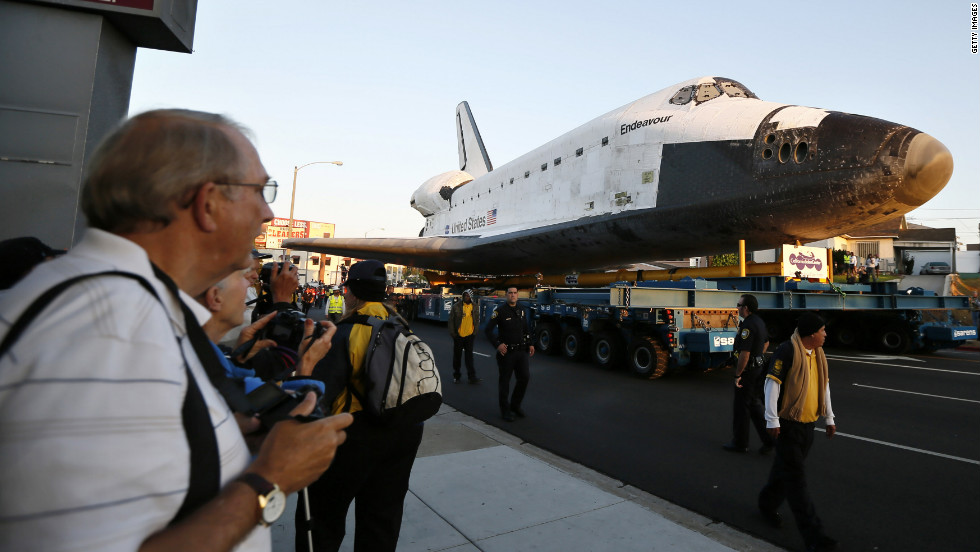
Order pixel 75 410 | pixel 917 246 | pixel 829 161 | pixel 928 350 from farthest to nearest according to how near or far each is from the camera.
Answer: pixel 917 246, pixel 928 350, pixel 829 161, pixel 75 410

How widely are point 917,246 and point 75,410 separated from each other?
192 ft

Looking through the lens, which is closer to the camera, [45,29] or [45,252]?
[45,252]

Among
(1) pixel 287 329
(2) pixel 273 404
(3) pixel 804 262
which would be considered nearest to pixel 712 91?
(3) pixel 804 262

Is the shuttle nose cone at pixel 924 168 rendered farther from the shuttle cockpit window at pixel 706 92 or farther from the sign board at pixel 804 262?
the shuttle cockpit window at pixel 706 92

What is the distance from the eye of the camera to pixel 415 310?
64.2 feet

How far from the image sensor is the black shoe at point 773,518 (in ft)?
11.4

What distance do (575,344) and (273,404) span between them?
9.59m

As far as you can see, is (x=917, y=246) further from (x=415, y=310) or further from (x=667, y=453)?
(x=667, y=453)

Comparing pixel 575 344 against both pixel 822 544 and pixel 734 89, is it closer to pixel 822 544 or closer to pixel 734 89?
pixel 734 89

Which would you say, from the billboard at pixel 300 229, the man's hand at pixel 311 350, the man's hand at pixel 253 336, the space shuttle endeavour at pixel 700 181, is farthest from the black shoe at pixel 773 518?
the billboard at pixel 300 229

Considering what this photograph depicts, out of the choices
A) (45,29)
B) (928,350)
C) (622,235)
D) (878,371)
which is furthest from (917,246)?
(45,29)

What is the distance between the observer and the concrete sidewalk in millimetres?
3072

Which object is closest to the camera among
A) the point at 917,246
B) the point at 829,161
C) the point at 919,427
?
the point at 919,427

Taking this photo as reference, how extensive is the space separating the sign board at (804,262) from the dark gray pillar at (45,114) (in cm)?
953
